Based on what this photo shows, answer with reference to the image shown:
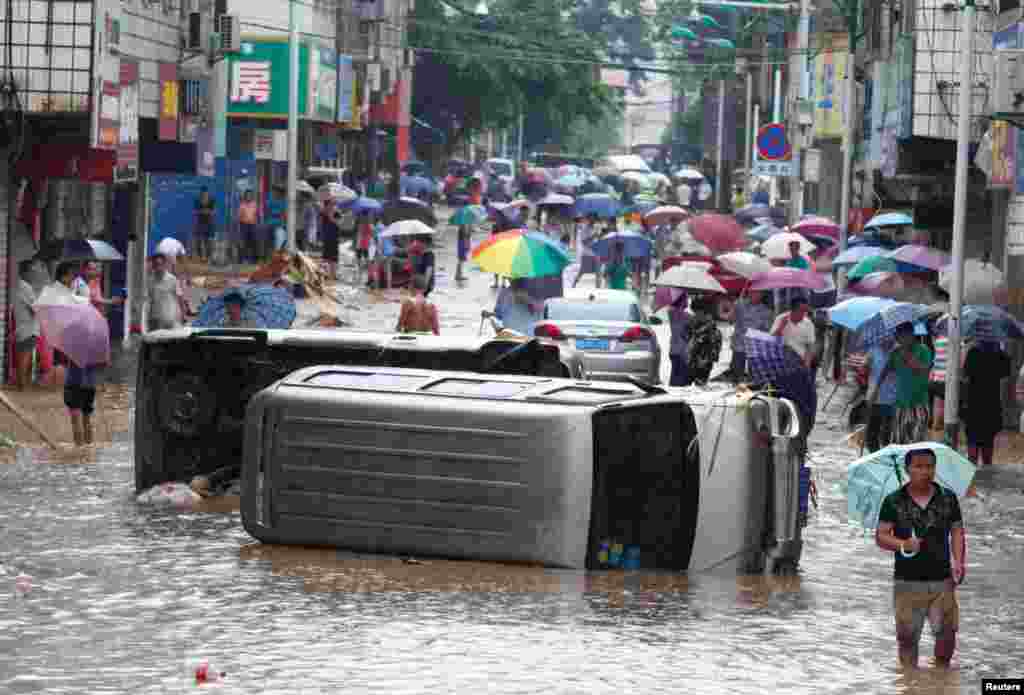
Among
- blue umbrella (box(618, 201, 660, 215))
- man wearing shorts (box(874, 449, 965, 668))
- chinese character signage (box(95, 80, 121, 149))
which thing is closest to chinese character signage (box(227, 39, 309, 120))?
blue umbrella (box(618, 201, 660, 215))

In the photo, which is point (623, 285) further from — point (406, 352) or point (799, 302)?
point (406, 352)

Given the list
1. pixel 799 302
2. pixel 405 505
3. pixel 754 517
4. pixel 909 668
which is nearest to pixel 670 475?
pixel 754 517

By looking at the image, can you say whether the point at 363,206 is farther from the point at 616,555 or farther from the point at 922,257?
the point at 616,555

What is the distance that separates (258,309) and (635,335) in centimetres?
677

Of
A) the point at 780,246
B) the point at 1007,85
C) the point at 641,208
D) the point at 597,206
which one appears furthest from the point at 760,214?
the point at 1007,85

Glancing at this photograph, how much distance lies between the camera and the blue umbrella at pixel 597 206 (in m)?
61.7

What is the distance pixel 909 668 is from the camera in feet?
37.8

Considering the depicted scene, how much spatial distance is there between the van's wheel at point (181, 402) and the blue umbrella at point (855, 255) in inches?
676

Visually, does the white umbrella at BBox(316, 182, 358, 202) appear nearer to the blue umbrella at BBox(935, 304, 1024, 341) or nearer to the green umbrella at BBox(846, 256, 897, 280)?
the green umbrella at BBox(846, 256, 897, 280)

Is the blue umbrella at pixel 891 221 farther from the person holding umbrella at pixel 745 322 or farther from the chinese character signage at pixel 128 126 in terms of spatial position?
the chinese character signage at pixel 128 126

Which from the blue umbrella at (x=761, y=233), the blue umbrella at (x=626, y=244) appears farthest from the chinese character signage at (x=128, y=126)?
the blue umbrella at (x=761, y=233)

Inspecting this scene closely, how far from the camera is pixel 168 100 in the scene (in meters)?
35.2

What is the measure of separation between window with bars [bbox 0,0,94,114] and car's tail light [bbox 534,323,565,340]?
5877mm

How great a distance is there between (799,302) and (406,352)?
865 cm
